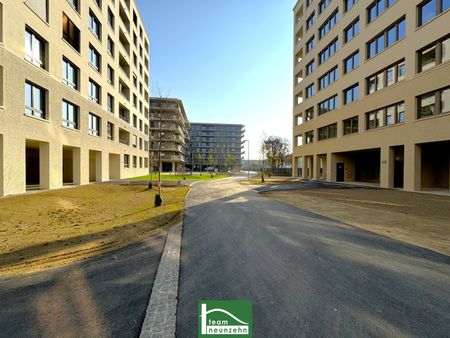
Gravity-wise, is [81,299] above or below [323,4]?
below

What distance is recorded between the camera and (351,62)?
26.9 meters

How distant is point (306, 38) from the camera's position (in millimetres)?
38344

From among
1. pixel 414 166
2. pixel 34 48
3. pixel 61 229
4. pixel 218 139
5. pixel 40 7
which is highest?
pixel 218 139

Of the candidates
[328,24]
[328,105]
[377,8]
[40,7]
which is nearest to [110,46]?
[40,7]

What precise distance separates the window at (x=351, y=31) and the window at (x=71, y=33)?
29.5 metres

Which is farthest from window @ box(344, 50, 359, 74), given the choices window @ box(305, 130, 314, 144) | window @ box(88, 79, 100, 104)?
window @ box(88, 79, 100, 104)

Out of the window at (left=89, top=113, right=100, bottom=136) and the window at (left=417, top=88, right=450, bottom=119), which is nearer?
the window at (left=417, top=88, right=450, bottom=119)

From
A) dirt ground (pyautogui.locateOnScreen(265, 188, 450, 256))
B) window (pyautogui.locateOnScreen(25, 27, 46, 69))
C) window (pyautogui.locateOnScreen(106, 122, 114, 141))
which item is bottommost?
dirt ground (pyautogui.locateOnScreen(265, 188, 450, 256))

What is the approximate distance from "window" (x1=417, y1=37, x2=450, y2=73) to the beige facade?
1116 inches

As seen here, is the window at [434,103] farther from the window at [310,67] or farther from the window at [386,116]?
the window at [310,67]

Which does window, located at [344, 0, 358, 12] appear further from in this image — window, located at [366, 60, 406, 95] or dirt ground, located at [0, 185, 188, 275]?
dirt ground, located at [0, 185, 188, 275]

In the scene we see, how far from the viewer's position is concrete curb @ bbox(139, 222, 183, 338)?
2707 mm

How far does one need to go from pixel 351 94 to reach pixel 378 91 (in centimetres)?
478

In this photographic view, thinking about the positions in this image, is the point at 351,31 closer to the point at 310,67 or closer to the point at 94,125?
the point at 310,67
